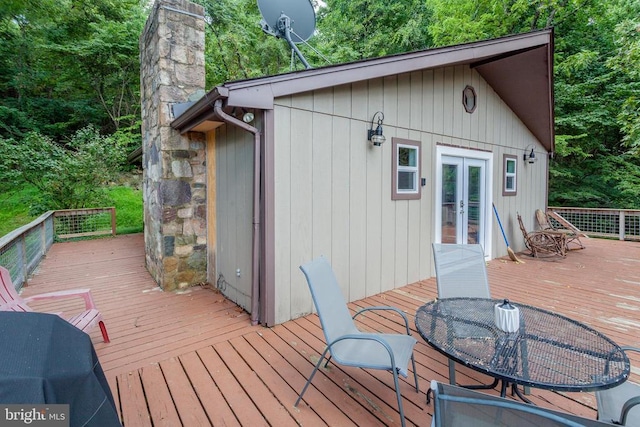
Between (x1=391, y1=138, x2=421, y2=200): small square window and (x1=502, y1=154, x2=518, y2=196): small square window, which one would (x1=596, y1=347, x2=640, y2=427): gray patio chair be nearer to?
(x1=391, y1=138, x2=421, y2=200): small square window

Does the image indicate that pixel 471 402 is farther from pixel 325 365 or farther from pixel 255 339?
pixel 255 339

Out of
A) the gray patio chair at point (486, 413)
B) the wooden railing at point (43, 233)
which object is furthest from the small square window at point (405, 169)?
the wooden railing at point (43, 233)

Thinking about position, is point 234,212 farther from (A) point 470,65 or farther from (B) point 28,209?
(B) point 28,209

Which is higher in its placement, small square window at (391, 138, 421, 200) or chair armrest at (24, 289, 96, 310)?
small square window at (391, 138, 421, 200)

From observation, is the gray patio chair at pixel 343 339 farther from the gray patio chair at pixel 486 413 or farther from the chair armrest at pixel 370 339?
the gray patio chair at pixel 486 413

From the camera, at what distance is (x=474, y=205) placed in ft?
19.1

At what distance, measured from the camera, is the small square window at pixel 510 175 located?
6.45m

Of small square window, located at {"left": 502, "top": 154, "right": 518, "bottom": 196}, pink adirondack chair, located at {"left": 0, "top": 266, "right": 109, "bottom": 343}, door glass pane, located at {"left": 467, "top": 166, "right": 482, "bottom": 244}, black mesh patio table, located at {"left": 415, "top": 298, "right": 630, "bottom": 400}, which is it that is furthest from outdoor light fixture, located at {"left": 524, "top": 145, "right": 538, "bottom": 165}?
pink adirondack chair, located at {"left": 0, "top": 266, "right": 109, "bottom": 343}

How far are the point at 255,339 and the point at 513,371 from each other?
2.12m

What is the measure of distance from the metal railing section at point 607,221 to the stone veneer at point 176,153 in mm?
10035

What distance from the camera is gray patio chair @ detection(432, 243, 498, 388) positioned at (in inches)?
110

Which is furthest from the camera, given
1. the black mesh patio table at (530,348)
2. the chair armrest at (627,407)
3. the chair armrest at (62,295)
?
the chair armrest at (62,295)

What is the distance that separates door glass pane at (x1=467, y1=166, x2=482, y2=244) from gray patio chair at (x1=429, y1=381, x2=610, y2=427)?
5139 millimetres

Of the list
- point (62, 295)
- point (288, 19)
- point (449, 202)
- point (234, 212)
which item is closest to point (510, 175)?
point (449, 202)
